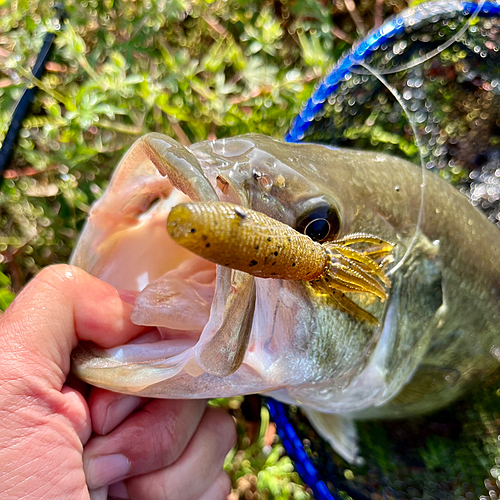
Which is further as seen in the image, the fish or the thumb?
the thumb

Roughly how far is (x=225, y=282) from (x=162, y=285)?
287 millimetres

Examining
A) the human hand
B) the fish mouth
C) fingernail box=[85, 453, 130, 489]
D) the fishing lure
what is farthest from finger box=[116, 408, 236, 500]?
the fishing lure

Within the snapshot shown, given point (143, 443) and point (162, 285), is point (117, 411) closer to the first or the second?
point (143, 443)

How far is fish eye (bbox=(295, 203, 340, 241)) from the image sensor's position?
3.13 ft

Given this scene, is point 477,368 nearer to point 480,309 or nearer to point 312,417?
point 480,309

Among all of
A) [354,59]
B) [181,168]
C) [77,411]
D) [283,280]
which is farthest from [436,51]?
[77,411]

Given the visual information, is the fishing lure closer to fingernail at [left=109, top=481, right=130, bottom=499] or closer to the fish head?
the fish head

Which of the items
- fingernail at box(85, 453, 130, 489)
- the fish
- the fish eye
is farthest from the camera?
fingernail at box(85, 453, 130, 489)

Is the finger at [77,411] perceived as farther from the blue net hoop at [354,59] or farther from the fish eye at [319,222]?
the blue net hoop at [354,59]

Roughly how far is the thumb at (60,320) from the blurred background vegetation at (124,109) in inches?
43.6

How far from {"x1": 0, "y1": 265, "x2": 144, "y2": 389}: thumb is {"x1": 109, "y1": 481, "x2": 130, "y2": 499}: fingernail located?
1.46ft

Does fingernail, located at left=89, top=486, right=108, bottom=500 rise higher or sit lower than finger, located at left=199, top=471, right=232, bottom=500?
higher

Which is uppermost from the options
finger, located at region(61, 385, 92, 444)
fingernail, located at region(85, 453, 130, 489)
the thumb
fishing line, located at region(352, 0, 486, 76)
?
fishing line, located at region(352, 0, 486, 76)

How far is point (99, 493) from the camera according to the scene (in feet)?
3.83
